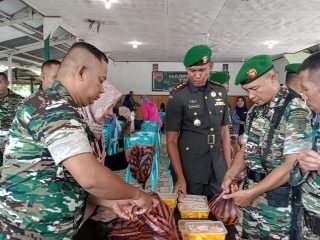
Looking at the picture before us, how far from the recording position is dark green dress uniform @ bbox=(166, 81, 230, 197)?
2.29 m

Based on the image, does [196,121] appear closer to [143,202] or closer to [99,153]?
[99,153]

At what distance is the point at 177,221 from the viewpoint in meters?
1.44

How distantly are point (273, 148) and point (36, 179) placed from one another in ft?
3.73

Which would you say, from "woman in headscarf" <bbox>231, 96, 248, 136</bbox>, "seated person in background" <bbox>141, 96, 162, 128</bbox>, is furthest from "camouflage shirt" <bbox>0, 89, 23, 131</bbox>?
"woman in headscarf" <bbox>231, 96, 248, 136</bbox>

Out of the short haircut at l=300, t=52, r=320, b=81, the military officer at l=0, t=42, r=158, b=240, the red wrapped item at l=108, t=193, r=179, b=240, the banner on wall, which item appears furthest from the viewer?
the banner on wall

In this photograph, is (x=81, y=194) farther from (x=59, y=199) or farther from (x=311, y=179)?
(x=311, y=179)

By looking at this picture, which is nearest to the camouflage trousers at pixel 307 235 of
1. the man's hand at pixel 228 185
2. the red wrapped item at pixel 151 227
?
the man's hand at pixel 228 185

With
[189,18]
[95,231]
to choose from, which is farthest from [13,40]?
[95,231]

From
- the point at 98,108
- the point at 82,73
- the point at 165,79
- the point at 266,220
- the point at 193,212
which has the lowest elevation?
the point at 266,220

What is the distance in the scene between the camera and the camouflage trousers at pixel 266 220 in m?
1.68

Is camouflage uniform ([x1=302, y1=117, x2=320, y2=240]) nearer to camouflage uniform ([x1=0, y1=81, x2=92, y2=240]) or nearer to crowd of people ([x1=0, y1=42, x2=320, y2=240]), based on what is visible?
crowd of people ([x1=0, y1=42, x2=320, y2=240])

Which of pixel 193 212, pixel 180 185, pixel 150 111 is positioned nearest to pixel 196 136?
pixel 180 185

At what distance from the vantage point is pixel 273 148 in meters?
1.67

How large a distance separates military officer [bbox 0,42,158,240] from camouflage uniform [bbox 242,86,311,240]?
0.77m
